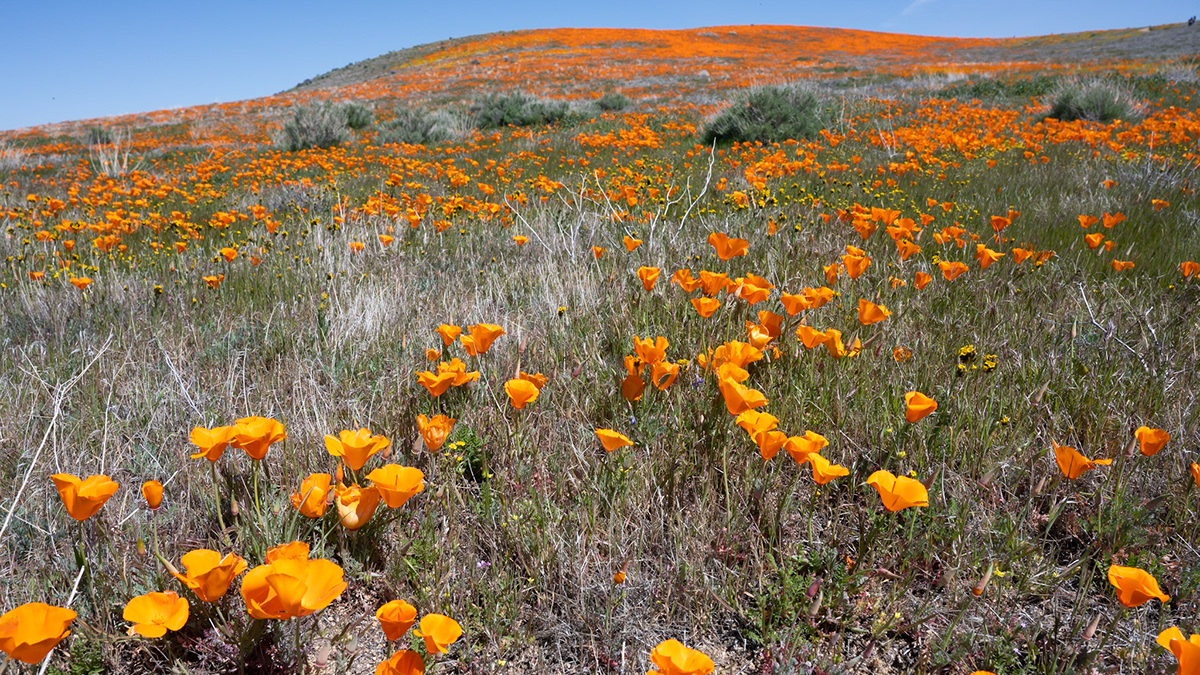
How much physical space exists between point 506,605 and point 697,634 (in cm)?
47

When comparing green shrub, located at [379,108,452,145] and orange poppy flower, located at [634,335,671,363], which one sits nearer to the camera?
orange poppy flower, located at [634,335,671,363]

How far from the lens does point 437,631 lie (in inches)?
39.6

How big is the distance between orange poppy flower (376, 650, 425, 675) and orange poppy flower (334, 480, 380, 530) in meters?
0.42

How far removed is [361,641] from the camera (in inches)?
55.9

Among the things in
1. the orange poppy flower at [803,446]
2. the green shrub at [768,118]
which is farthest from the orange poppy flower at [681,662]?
the green shrub at [768,118]

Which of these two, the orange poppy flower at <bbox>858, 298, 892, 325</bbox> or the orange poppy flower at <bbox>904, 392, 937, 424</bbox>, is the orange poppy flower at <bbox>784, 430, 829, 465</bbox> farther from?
the orange poppy flower at <bbox>858, 298, 892, 325</bbox>

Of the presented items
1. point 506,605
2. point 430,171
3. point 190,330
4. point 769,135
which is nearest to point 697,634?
point 506,605

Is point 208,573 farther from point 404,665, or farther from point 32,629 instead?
point 404,665

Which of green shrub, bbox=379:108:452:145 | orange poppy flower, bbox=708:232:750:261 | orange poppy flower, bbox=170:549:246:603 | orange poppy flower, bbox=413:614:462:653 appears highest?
green shrub, bbox=379:108:452:145

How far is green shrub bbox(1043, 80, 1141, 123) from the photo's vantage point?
1059 centimetres

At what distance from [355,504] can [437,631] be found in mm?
500

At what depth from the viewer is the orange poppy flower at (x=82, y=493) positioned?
1086 mm

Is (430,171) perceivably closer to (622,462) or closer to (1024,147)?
(622,462)

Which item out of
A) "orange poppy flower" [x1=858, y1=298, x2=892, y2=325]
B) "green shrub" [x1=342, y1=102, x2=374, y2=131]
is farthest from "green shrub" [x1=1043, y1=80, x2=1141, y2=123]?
"green shrub" [x1=342, y1=102, x2=374, y2=131]
